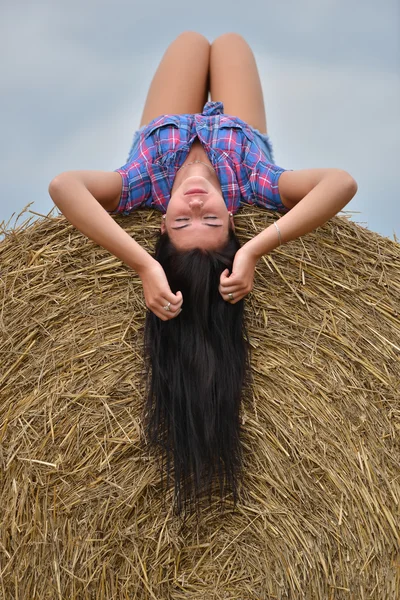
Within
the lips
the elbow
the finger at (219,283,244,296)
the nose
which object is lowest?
the finger at (219,283,244,296)

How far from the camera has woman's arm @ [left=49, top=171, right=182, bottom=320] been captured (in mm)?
1950

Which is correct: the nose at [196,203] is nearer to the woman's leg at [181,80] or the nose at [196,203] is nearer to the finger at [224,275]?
the finger at [224,275]

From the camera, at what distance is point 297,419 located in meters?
2.17

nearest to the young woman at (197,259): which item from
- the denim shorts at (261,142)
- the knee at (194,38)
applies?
the denim shorts at (261,142)


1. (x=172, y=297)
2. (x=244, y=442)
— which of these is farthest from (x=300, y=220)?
(x=244, y=442)

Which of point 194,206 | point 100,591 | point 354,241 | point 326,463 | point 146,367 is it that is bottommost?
point 100,591

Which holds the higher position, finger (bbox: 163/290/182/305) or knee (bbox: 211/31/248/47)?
knee (bbox: 211/31/248/47)

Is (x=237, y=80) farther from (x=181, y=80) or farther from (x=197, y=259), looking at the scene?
(x=197, y=259)

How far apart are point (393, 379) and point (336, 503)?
364mm

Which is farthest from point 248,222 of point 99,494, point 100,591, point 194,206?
point 100,591

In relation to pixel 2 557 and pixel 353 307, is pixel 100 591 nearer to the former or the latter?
pixel 2 557

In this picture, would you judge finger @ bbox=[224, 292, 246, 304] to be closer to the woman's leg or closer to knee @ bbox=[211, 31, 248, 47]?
the woman's leg

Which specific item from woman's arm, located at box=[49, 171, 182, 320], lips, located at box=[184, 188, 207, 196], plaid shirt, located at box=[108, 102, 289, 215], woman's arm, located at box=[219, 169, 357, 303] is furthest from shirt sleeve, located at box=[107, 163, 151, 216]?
woman's arm, located at box=[219, 169, 357, 303]

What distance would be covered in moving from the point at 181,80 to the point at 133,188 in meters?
0.69
